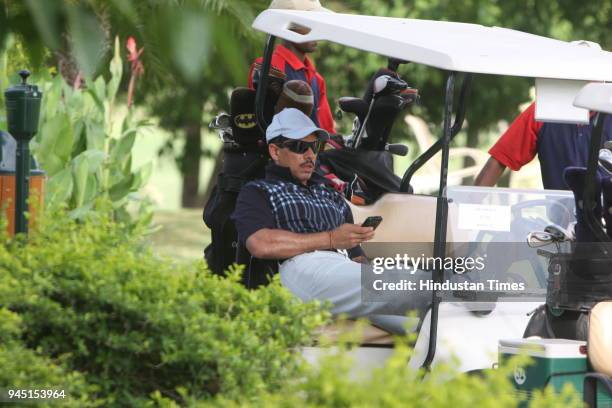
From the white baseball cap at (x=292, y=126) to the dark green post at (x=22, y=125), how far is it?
1.16m

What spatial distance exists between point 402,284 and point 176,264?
76cm

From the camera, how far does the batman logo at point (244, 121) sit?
491 centimetres

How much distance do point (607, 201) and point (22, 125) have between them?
270cm

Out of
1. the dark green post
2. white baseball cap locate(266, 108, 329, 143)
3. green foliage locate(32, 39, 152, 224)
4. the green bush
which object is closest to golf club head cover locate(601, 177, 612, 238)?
the green bush

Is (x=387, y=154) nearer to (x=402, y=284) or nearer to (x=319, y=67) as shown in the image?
(x=402, y=284)

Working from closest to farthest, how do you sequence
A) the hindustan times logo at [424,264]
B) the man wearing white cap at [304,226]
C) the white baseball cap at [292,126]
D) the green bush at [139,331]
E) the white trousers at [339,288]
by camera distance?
the green bush at [139,331] → the hindustan times logo at [424,264] → the white trousers at [339,288] → the man wearing white cap at [304,226] → the white baseball cap at [292,126]

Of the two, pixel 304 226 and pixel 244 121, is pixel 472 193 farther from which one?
pixel 244 121

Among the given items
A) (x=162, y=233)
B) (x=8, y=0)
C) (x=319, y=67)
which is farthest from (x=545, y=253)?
(x=319, y=67)

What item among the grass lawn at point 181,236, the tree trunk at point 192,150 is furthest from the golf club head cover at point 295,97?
the tree trunk at point 192,150

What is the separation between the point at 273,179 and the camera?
4711 mm

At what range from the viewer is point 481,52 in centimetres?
373

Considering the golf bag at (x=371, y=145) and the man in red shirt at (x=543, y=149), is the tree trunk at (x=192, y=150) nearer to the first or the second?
the man in red shirt at (x=543, y=149)

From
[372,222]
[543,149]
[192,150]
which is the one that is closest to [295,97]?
[372,222]

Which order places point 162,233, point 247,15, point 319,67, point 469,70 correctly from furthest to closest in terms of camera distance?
point 319,67, point 162,233, point 469,70, point 247,15
